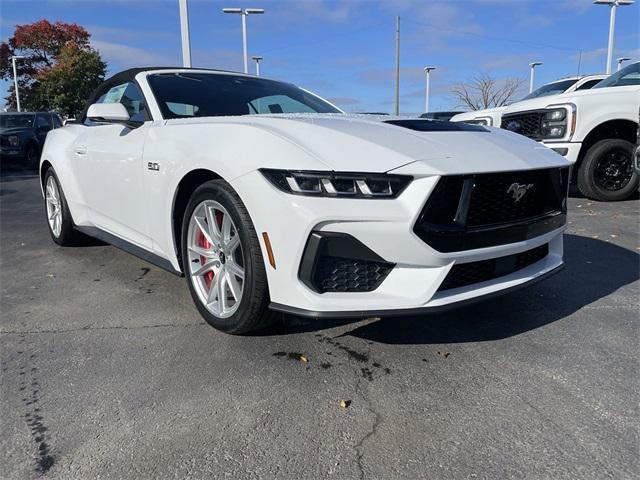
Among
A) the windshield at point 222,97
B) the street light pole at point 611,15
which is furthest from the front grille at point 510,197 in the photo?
the street light pole at point 611,15

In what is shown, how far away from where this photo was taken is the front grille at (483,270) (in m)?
2.33

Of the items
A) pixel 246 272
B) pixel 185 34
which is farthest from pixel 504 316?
pixel 185 34

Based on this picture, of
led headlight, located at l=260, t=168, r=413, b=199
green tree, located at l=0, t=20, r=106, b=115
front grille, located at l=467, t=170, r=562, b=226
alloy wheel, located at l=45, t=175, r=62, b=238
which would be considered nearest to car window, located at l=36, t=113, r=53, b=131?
alloy wheel, located at l=45, t=175, r=62, b=238

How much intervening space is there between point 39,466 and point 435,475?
1333mm

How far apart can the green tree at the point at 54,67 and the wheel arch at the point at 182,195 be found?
1386 inches

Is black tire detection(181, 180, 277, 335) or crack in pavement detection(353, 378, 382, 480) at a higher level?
black tire detection(181, 180, 277, 335)

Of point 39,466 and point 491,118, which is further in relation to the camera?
point 491,118

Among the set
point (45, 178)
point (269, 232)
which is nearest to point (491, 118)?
point (45, 178)

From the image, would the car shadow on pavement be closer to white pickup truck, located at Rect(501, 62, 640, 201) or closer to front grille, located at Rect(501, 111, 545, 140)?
white pickup truck, located at Rect(501, 62, 640, 201)

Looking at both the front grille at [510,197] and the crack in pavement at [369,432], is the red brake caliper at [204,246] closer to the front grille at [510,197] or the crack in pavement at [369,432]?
the crack in pavement at [369,432]

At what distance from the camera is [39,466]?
1723 mm

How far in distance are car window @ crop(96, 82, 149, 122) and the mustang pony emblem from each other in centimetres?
232

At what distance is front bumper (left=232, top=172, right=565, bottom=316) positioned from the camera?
215 cm

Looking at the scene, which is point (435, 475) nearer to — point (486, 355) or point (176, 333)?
point (486, 355)
